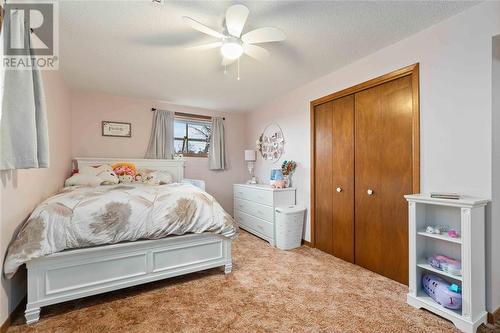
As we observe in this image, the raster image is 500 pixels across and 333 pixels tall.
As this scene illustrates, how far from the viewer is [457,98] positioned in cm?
182

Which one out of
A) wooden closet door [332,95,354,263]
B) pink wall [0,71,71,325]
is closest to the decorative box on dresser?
wooden closet door [332,95,354,263]

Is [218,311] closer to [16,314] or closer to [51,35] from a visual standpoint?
[16,314]

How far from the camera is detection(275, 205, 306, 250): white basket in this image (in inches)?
123

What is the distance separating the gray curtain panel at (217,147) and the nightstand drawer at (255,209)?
2.66 feet

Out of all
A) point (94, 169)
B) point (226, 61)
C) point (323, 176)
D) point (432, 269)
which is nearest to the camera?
point (432, 269)

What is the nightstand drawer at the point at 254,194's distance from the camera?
11.2ft

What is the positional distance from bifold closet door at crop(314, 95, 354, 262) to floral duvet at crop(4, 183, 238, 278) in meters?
→ 1.35

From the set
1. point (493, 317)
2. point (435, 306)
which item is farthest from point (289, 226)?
point (493, 317)

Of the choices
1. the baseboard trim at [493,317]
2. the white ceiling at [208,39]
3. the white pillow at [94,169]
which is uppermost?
the white ceiling at [208,39]

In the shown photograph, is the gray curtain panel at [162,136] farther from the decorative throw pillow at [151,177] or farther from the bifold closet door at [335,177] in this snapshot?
the bifold closet door at [335,177]

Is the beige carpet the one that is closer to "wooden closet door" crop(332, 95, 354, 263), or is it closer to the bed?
the bed

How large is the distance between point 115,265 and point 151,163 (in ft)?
7.46

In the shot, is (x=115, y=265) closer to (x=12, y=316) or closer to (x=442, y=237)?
(x=12, y=316)

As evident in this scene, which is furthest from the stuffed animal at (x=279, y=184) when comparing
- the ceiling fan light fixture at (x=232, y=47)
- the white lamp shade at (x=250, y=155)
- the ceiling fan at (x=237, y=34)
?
the ceiling fan light fixture at (x=232, y=47)
